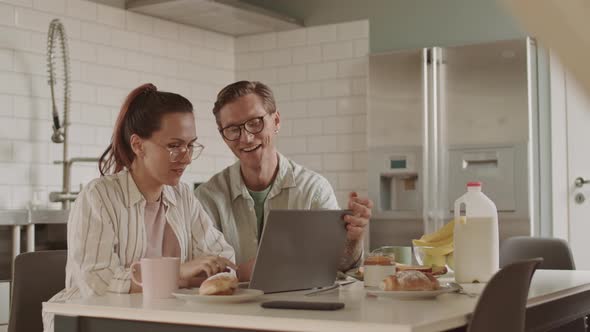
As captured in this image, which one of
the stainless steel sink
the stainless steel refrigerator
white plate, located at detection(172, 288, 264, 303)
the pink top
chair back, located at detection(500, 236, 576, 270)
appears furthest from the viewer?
the stainless steel refrigerator

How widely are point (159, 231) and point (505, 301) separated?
3.63ft

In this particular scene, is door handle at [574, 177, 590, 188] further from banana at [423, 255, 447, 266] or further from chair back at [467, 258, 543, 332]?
chair back at [467, 258, 543, 332]

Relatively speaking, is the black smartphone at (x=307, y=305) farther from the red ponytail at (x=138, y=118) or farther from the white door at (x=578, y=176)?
the white door at (x=578, y=176)

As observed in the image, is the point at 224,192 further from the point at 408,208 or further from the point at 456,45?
the point at 456,45

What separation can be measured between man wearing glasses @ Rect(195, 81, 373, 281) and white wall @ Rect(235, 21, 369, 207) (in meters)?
2.61

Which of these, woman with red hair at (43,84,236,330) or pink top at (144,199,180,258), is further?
pink top at (144,199,180,258)

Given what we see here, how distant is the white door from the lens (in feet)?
15.5

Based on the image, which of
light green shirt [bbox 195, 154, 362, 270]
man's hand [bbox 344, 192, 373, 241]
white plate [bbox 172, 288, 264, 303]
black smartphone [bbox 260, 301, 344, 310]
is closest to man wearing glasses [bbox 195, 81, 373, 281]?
light green shirt [bbox 195, 154, 362, 270]

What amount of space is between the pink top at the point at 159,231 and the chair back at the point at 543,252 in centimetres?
145

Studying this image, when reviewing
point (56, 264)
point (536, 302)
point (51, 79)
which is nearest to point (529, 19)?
point (536, 302)

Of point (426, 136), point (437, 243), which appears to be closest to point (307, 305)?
point (437, 243)

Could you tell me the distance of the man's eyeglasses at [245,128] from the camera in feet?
8.64

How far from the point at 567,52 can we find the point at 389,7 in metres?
5.31

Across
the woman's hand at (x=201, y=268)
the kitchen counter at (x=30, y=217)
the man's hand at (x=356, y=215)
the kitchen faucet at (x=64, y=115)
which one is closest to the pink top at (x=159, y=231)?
the woman's hand at (x=201, y=268)
